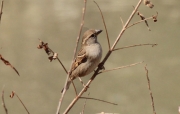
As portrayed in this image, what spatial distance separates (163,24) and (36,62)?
8.31 ft

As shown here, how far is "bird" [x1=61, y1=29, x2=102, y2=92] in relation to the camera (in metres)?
3.94

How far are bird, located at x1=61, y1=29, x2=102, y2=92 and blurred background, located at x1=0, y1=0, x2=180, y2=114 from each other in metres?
3.68

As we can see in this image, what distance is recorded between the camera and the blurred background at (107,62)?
7965mm

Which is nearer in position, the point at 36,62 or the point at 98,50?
the point at 98,50

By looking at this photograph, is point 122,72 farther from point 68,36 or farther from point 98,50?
point 98,50

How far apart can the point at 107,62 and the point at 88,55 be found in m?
4.02

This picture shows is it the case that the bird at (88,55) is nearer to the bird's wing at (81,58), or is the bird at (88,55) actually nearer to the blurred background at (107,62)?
the bird's wing at (81,58)

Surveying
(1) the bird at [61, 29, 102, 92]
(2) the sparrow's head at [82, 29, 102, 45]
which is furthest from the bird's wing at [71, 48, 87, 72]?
(2) the sparrow's head at [82, 29, 102, 45]

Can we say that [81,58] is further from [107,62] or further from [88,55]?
[107,62]

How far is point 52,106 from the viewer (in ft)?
26.6

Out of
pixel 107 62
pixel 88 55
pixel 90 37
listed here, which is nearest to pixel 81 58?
pixel 88 55

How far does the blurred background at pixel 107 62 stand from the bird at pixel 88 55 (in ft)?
12.1

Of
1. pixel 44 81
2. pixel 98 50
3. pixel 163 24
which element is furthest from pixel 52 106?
pixel 98 50

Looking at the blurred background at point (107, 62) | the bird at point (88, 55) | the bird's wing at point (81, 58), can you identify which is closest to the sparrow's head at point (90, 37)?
the bird at point (88, 55)
